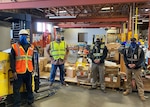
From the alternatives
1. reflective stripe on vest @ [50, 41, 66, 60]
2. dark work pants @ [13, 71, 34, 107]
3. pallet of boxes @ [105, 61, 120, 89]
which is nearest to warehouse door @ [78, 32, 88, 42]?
reflective stripe on vest @ [50, 41, 66, 60]

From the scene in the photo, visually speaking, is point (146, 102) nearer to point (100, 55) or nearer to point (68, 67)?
point (100, 55)

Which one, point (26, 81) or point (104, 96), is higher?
point (26, 81)

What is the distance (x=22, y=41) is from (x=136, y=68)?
2.97 m

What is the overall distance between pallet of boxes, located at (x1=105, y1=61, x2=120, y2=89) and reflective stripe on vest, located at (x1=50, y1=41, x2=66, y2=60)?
145cm

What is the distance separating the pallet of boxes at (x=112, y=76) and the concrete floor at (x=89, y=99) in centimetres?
20

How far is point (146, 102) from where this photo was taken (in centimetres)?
429

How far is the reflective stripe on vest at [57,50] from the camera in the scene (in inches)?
211

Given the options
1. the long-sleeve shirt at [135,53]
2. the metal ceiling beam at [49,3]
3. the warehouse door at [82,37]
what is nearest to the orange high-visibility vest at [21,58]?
the metal ceiling beam at [49,3]

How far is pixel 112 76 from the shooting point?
5152 mm

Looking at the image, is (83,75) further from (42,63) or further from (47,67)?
→ (42,63)

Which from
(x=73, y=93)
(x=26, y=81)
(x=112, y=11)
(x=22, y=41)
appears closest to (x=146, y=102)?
(x=73, y=93)

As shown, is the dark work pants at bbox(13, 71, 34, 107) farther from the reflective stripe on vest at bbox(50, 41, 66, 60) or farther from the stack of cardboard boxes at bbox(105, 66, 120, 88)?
the stack of cardboard boxes at bbox(105, 66, 120, 88)

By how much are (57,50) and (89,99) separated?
6.09 ft

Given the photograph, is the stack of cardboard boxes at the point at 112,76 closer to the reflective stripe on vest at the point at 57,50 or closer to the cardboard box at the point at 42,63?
the reflective stripe on vest at the point at 57,50
